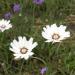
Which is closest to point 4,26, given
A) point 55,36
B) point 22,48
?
point 22,48

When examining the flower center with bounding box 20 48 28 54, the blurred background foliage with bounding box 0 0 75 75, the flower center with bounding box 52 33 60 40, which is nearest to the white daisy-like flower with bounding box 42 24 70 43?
the flower center with bounding box 52 33 60 40

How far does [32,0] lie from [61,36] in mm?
1046

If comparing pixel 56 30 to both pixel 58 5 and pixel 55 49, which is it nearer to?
pixel 55 49

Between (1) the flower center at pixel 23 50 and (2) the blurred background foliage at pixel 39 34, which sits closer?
(1) the flower center at pixel 23 50

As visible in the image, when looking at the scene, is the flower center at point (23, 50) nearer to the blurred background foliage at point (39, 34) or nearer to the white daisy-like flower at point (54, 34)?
the white daisy-like flower at point (54, 34)

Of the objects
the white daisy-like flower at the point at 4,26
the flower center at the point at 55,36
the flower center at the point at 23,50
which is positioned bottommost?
the flower center at the point at 23,50

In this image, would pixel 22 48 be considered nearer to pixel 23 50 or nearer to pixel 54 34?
pixel 23 50

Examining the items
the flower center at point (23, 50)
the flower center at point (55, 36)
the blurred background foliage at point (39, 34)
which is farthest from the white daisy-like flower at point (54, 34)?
the blurred background foliage at point (39, 34)

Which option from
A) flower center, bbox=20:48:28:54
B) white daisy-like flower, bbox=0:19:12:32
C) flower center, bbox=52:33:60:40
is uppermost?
white daisy-like flower, bbox=0:19:12:32

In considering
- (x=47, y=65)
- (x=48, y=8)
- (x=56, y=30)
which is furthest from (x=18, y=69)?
(x=48, y=8)

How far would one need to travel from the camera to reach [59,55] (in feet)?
8.99

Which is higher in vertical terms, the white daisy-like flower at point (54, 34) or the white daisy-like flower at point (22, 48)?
the white daisy-like flower at point (54, 34)

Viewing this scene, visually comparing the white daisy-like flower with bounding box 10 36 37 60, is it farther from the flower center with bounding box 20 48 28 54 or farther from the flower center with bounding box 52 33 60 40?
the flower center with bounding box 52 33 60 40

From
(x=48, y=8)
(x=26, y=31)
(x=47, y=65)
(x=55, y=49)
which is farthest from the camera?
(x=48, y=8)
